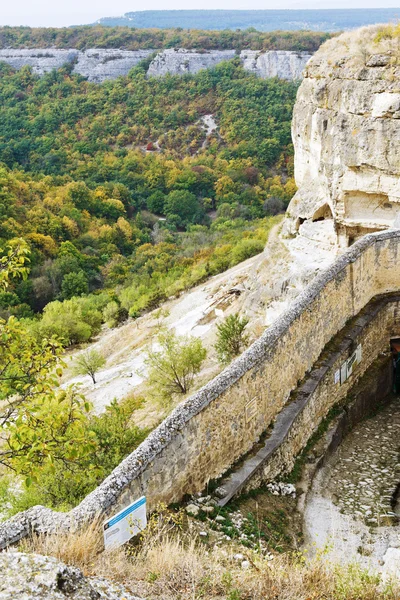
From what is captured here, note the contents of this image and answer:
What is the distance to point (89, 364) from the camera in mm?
21859

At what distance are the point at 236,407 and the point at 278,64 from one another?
262 feet

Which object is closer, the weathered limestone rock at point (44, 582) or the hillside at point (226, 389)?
the weathered limestone rock at point (44, 582)

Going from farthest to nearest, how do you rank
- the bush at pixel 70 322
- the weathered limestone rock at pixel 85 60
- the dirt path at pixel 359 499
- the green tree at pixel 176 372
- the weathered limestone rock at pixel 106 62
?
the weathered limestone rock at pixel 85 60 → the weathered limestone rock at pixel 106 62 → the bush at pixel 70 322 → the green tree at pixel 176 372 → the dirt path at pixel 359 499

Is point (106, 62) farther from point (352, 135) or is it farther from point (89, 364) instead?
point (352, 135)

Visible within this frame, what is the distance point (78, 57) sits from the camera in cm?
8900

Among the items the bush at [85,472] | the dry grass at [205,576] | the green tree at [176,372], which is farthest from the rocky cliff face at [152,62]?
the dry grass at [205,576]

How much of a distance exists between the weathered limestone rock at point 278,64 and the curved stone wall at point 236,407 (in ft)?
236

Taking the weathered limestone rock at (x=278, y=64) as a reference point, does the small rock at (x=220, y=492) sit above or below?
below

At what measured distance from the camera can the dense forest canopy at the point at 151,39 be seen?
3393 inches

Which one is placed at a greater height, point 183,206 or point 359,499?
point 359,499

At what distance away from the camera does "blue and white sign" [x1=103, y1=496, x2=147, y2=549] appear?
5.47 meters

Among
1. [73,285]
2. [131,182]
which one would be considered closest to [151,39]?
[131,182]

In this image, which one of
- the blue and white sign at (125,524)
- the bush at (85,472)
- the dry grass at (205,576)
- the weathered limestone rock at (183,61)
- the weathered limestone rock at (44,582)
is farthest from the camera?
the weathered limestone rock at (183,61)

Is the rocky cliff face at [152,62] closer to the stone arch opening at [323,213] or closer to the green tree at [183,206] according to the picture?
the green tree at [183,206]
